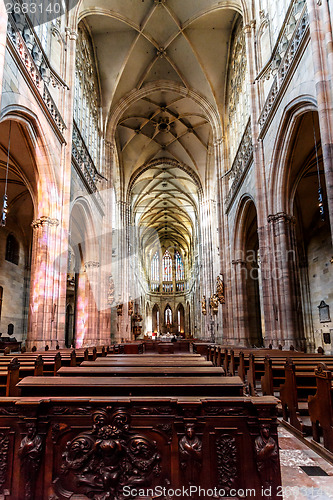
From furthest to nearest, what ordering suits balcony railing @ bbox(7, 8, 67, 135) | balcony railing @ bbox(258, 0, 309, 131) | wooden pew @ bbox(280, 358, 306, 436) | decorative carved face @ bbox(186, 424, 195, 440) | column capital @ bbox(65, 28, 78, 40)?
column capital @ bbox(65, 28, 78, 40)
balcony railing @ bbox(258, 0, 309, 131)
balcony railing @ bbox(7, 8, 67, 135)
wooden pew @ bbox(280, 358, 306, 436)
decorative carved face @ bbox(186, 424, 195, 440)

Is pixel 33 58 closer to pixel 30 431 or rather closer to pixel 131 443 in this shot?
pixel 30 431

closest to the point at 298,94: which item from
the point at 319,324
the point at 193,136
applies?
the point at 319,324

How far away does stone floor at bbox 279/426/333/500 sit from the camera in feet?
10.1

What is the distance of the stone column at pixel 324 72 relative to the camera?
7.30 metres

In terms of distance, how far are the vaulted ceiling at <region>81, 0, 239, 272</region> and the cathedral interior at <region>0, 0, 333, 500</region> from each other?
82mm

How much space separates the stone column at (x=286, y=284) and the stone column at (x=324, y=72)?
4.68 metres

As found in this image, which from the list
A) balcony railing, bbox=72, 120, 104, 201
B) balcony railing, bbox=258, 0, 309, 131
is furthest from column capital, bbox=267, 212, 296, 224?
balcony railing, bbox=72, 120, 104, 201

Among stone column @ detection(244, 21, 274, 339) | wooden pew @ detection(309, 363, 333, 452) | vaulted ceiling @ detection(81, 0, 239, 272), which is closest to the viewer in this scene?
wooden pew @ detection(309, 363, 333, 452)

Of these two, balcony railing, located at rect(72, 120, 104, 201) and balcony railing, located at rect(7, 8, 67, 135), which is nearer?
balcony railing, located at rect(7, 8, 67, 135)

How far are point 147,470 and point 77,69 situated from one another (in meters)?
18.0

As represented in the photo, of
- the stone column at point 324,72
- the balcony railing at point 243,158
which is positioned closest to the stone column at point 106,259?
the balcony railing at point 243,158

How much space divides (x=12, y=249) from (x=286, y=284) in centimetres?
1364

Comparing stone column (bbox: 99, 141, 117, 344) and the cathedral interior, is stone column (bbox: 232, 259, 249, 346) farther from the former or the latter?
stone column (bbox: 99, 141, 117, 344)

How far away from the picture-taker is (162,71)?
2331cm
